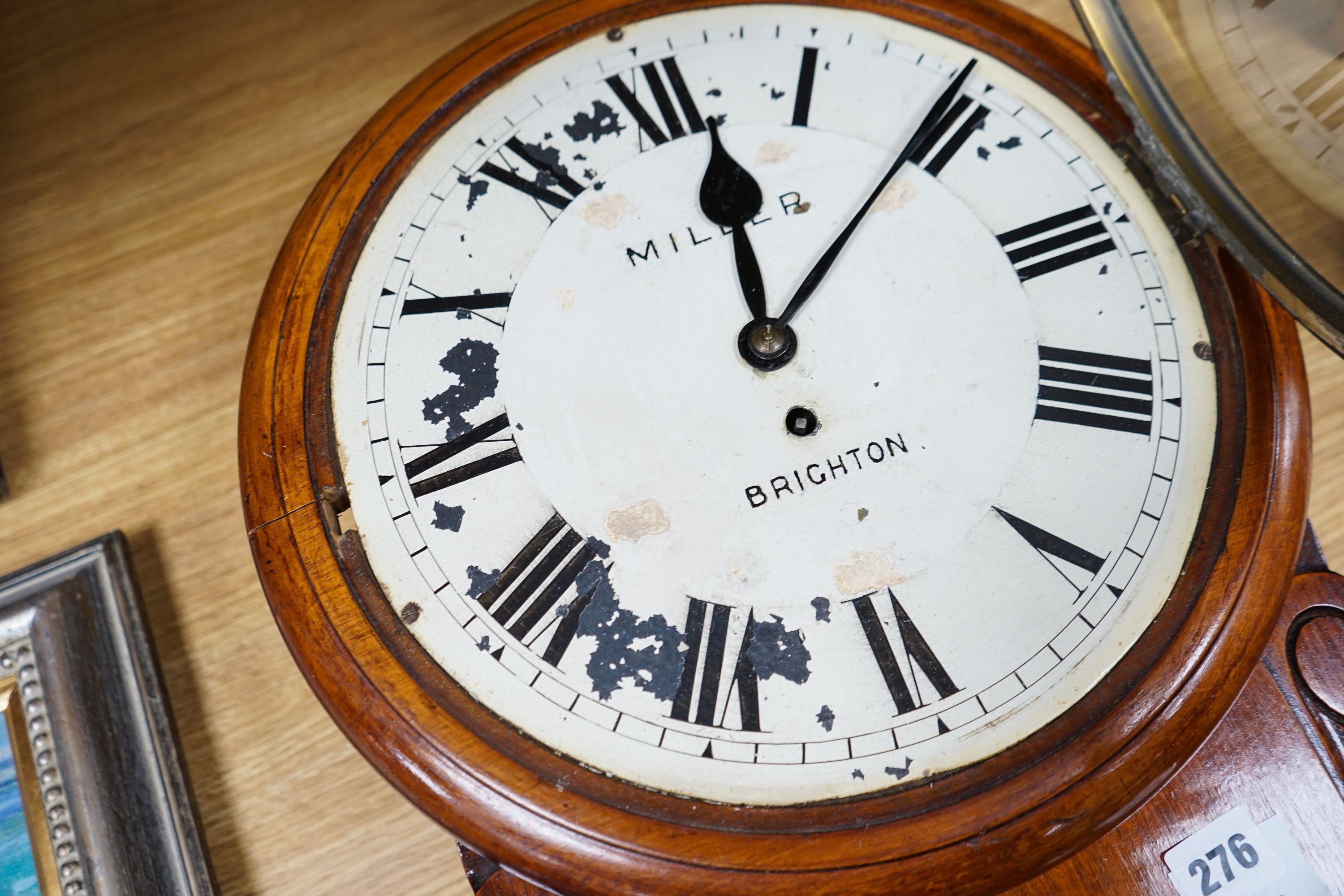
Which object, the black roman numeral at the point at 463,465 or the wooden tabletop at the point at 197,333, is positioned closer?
the black roman numeral at the point at 463,465

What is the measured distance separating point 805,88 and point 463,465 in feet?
1.41

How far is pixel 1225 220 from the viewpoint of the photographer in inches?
27.4

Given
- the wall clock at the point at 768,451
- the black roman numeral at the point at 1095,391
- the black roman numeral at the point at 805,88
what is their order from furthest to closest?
the black roman numeral at the point at 805,88, the black roman numeral at the point at 1095,391, the wall clock at the point at 768,451

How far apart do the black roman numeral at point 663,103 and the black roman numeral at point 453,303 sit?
0.63ft

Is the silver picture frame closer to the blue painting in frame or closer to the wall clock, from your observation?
the blue painting in frame

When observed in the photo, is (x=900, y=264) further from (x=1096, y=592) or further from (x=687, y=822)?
(x=687, y=822)

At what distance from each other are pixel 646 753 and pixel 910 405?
1.03 ft

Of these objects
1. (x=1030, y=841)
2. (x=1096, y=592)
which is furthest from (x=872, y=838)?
(x=1096, y=592)

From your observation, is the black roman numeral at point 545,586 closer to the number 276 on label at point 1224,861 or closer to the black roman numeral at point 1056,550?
the black roman numeral at point 1056,550

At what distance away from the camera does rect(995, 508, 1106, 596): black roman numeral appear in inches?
25.8

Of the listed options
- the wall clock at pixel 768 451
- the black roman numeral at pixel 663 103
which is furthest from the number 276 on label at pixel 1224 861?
the black roman numeral at pixel 663 103

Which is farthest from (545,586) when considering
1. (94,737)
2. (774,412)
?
(94,737)

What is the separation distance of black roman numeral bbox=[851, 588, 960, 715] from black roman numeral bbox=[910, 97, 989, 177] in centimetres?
36

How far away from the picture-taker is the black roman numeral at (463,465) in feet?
2.21
